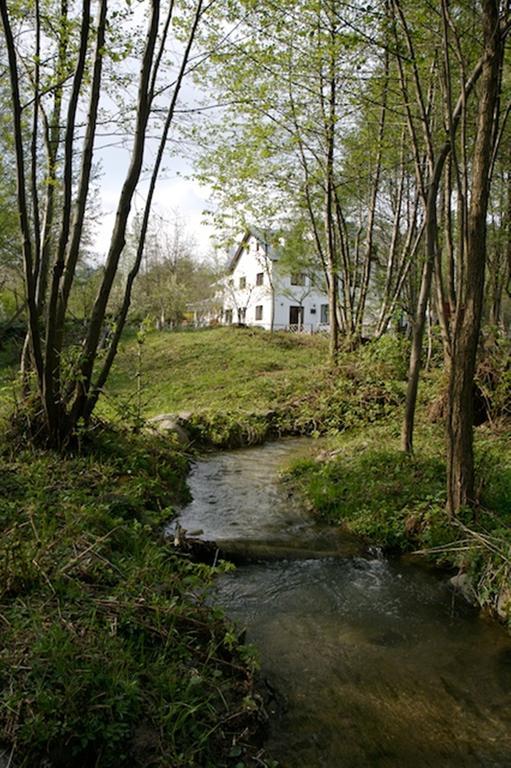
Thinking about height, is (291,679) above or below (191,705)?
below

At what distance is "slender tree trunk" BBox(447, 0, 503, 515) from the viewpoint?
5043mm

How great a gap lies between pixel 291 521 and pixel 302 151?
1048cm

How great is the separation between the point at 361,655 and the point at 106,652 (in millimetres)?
1994

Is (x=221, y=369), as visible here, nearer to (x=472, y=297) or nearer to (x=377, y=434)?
(x=377, y=434)

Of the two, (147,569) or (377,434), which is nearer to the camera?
(147,569)

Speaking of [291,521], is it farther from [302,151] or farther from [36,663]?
[302,151]

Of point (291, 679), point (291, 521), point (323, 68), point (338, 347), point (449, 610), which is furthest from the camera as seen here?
point (338, 347)

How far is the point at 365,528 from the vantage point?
20.0ft

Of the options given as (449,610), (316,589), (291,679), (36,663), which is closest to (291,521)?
(316,589)

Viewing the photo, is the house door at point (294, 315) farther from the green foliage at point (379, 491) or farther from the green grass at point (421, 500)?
the green foliage at point (379, 491)

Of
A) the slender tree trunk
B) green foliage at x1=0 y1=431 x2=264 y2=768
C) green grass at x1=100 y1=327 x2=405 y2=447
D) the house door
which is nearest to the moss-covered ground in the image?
green foliage at x1=0 y1=431 x2=264 y2=768

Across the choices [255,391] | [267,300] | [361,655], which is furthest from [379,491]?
[267,300]

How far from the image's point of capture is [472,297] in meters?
5.29

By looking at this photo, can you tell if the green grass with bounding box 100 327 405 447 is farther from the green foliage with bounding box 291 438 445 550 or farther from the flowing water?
the flowing water
